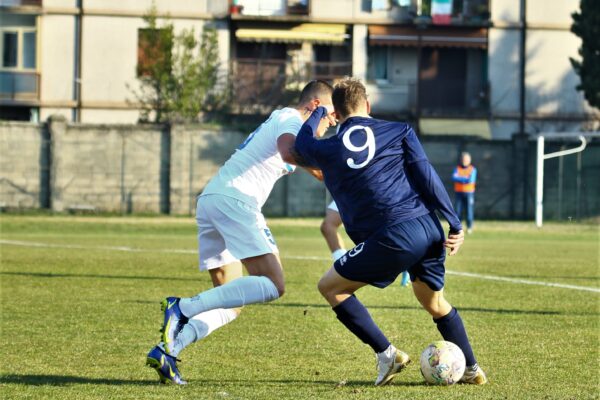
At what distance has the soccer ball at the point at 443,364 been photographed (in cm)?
712

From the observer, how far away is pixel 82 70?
41.5m

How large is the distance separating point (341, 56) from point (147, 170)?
11783mm

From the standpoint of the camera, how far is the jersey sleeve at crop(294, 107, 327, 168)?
23.3 feet

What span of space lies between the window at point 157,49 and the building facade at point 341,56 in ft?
5.56

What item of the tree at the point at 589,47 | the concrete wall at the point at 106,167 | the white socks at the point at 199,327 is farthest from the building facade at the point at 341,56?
the white socks at the point at 199,327

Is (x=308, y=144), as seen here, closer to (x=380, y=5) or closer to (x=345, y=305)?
(x=345, y=305)

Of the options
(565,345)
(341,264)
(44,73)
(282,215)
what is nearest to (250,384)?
(341,264)

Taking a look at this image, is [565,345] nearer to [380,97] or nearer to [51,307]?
[51,307]

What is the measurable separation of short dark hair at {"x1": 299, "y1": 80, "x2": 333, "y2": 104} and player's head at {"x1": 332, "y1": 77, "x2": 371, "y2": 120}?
2.59 ft

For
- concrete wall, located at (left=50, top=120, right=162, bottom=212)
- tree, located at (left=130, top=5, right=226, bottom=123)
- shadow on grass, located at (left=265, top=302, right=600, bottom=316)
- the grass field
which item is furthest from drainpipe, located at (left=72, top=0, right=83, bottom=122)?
shadow on grass, located at (left=265, top=302, right=600, bottom=316)

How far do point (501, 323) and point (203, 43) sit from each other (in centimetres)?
3048

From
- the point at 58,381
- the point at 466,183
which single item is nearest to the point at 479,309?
the point at 58,381

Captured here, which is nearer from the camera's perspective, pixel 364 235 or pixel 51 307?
pixel 364 235

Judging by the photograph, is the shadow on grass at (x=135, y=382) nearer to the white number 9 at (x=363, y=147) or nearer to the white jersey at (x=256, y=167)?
the white jersey at (x=256, y=167)
